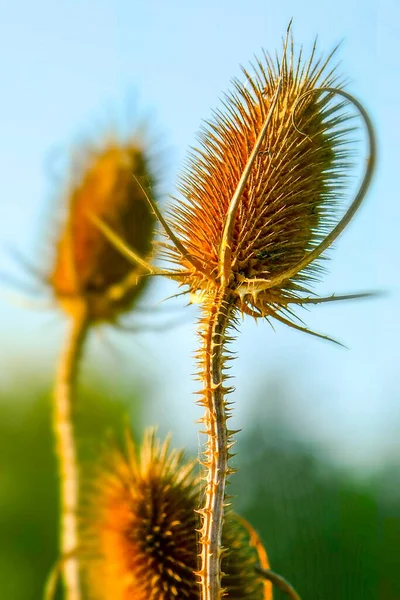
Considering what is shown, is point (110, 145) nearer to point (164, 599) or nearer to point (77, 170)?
point (77, 170)

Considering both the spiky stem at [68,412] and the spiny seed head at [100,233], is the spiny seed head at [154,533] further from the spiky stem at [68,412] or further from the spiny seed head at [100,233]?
the spiny seed head at [100,233]

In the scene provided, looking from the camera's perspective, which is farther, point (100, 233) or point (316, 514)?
point (100, 233)

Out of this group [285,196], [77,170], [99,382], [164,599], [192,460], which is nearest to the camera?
[285,196]

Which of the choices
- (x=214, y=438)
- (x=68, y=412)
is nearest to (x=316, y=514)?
(x=214, y=438)

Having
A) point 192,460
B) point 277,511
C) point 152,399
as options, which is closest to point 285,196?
point 192,460

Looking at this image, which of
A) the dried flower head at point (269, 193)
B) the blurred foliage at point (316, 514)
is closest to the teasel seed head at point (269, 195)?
the dried flower head at point (269, 193)

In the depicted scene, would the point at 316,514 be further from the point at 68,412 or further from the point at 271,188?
the point at 68,412

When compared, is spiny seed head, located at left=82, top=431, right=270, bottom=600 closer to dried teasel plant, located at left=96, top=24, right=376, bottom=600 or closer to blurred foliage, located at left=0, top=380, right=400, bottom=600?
blurred foliage, located at left=0, top=380, right=400, bottom=600
